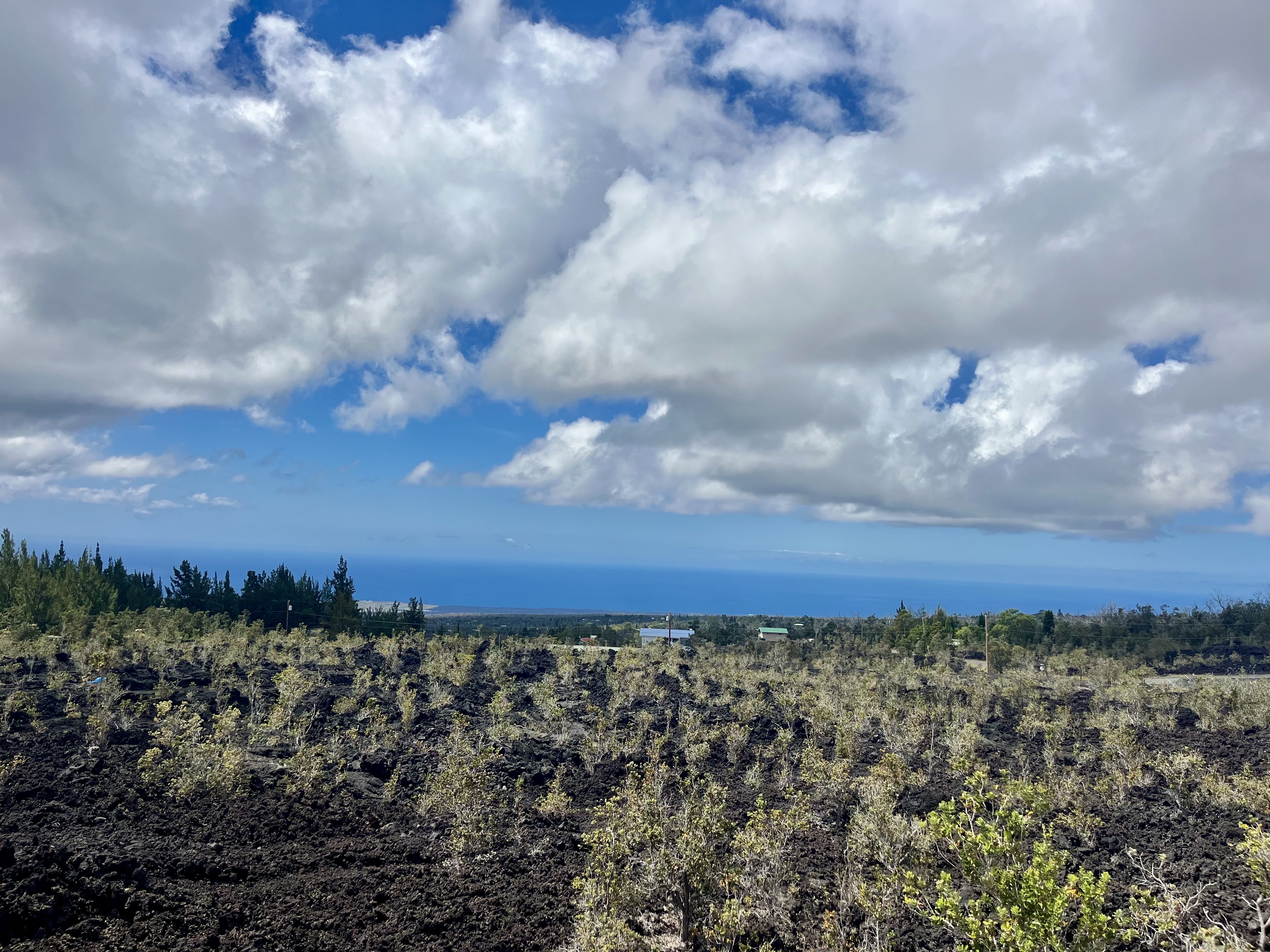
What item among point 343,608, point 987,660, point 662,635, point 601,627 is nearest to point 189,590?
point 343,608

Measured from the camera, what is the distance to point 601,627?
203 feet

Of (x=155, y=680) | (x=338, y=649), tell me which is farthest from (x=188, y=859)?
(x=338, y=649)

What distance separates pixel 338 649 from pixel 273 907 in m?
26.7

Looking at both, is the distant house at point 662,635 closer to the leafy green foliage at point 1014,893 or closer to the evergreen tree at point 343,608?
the evergreen tree at point 343,608

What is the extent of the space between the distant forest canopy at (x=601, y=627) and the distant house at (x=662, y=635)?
0.94 m

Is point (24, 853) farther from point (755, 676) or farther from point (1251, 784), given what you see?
point (755, 676)

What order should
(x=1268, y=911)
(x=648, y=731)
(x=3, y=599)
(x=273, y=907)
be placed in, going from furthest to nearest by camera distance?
(x=3, y=599) < (x=648, y=731) < (x=273, y=907) < (x=1268, y=911)

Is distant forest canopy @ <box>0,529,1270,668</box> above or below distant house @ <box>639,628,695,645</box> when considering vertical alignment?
above

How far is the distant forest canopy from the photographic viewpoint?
43500 mm

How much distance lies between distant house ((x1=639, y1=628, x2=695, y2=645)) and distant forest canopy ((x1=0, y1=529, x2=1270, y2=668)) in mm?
941

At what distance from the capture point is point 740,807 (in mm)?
15430

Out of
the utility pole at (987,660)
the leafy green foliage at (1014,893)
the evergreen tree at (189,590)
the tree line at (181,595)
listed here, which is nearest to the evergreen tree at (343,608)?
the tree line at (181,595)

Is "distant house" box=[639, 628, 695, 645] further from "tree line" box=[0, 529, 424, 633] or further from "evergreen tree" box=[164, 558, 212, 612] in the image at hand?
"evergreen tree" box=[164, 558, 212, 612]

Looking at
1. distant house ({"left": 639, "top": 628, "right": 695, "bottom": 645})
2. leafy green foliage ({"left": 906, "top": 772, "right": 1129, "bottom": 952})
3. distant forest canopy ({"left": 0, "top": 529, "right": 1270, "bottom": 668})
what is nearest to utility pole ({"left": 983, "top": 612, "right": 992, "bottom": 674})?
distant forest canopy ({"left": 0, "top": 529, "right": 1270, "bottom": 668})
